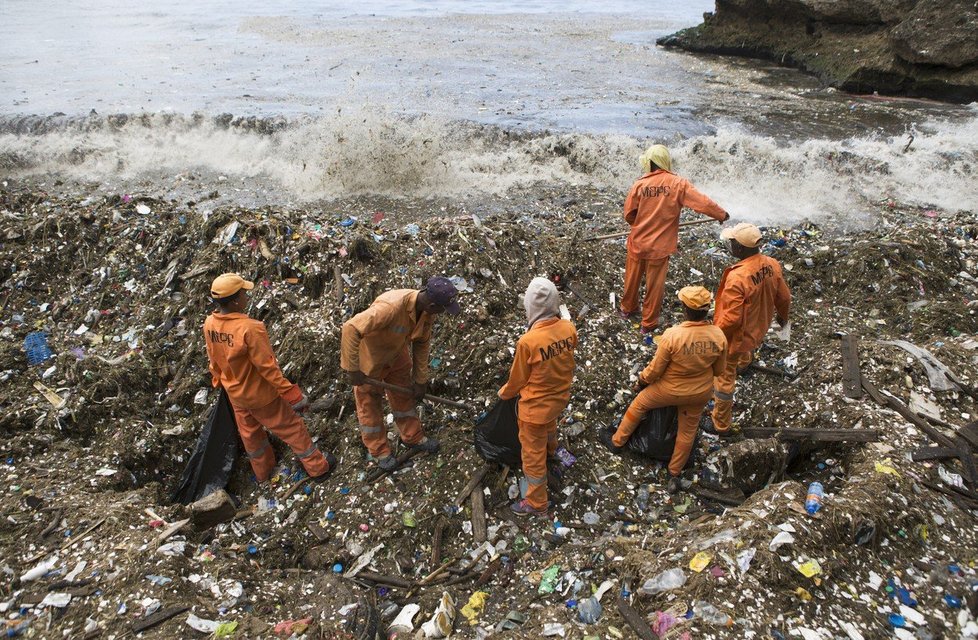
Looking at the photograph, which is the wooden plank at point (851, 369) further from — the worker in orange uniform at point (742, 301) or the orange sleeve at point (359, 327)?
the orange sleeve at point (359, 327)

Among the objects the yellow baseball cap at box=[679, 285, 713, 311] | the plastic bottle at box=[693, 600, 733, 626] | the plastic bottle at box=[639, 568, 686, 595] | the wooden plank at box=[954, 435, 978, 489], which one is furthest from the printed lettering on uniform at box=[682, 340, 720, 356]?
the wooden plank at box=[954, 435, 978, 489]

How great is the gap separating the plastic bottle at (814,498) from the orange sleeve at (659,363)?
1.15m

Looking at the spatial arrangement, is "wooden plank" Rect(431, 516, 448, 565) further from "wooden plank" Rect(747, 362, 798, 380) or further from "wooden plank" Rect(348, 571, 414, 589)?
"wooden plank" Rect(747, 362, 798, 380)

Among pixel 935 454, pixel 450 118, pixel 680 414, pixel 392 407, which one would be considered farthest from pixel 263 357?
pixel 450 118

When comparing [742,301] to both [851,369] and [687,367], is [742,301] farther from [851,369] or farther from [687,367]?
[851,369]

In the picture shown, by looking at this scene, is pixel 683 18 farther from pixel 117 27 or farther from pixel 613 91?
pixel 117 27

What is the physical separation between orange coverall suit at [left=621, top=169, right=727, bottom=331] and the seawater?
4.05 meters

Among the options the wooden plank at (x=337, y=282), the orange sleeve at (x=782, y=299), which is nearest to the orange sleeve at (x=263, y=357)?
the wooden plank at (x=337, y=282)

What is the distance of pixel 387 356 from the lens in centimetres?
407

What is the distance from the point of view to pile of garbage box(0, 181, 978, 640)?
319 cm

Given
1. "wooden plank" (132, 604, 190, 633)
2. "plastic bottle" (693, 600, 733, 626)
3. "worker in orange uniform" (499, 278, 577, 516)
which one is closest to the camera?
"plastic bottle" (693, 600, 733, 626)

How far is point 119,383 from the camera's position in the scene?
5.32m

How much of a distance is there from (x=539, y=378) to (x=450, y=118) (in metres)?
10.7

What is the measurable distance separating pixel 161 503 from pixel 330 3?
31.7m
